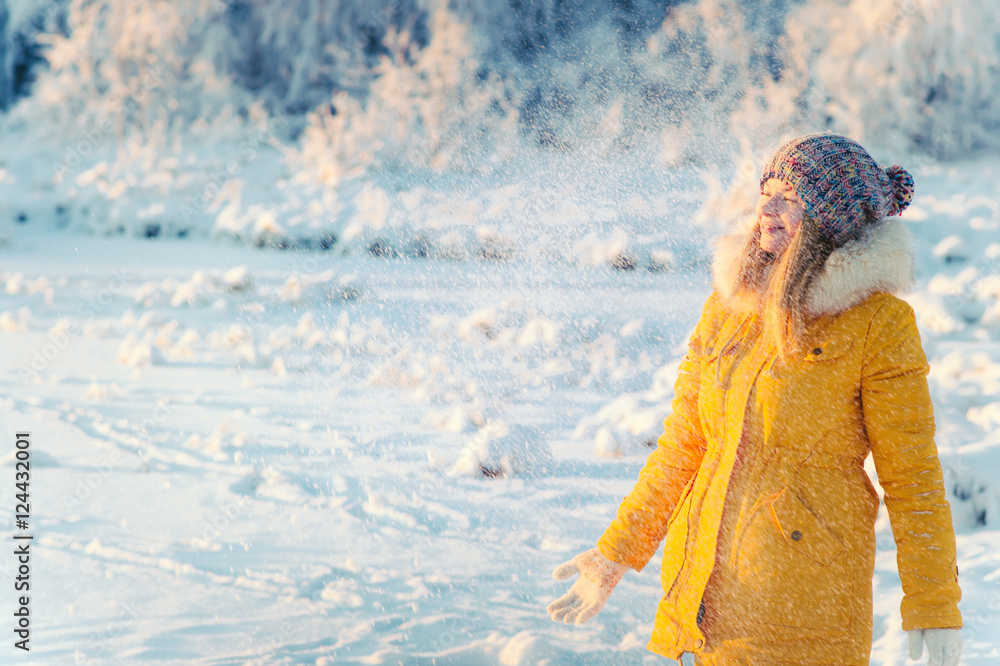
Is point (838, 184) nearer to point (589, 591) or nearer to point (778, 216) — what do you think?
point (778, 216)

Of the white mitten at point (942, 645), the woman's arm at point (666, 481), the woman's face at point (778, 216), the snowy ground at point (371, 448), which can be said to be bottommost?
the snowy ground at point (371, 448)

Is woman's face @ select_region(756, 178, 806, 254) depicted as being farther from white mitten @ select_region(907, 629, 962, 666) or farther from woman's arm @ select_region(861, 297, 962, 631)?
white mitten @ select_region(907, 629, 962, 666)

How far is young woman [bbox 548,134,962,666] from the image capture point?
98 centimetres

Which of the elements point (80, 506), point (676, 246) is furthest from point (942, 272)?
point (80, 506)

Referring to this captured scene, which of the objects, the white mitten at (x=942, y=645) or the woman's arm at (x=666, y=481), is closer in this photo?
the white mitten at (x=942, y=645)

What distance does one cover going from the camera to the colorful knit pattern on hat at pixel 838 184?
41.4 inches

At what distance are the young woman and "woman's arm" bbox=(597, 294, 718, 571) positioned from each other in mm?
68

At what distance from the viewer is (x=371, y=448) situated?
321cm

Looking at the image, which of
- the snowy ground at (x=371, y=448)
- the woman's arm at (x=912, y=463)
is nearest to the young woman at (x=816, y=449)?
the woman's arm at (x=912, y=463)

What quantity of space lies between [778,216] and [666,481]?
426 mm

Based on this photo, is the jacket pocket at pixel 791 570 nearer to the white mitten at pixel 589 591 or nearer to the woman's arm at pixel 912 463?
the woman's arm at pixel 912 463

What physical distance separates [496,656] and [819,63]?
7.16m

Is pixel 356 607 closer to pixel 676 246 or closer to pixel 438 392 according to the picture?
pixel 438 392

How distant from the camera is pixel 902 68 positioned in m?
6.73
